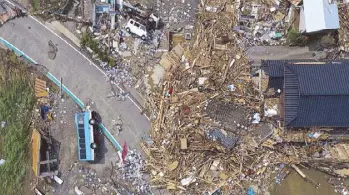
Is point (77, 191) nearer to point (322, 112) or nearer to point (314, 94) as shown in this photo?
point (314, 94)

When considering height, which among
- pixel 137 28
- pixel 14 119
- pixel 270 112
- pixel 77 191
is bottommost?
pixel 77 191

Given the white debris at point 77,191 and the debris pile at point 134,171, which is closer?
the debris pile at point 134,171

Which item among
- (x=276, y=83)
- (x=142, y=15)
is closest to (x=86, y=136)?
(x=142, y=15)

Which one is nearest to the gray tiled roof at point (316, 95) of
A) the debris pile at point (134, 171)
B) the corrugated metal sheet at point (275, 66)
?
the corrugated metal sheet at point (275, 66)

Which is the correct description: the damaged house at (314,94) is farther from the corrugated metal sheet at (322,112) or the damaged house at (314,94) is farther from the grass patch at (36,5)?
the grass patch at (36,5)

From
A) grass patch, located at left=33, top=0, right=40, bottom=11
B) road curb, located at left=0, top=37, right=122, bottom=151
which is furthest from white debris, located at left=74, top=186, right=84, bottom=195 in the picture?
grass patch, located at left=33, top=0, right=40, bottom=11

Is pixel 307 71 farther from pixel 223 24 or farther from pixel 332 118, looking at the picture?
pixel 223 24
